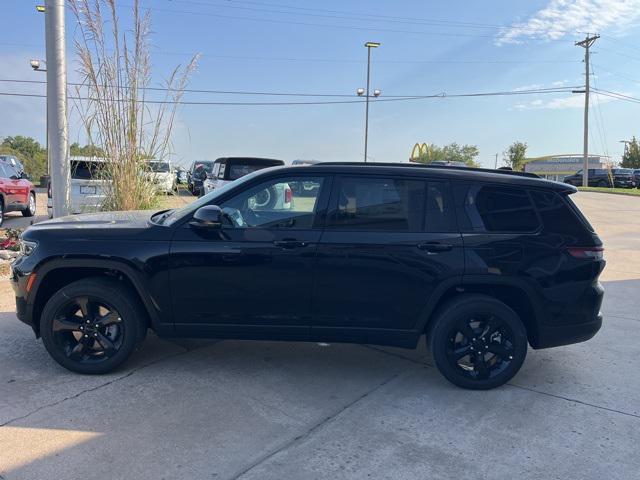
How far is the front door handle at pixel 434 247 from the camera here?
12.4ft

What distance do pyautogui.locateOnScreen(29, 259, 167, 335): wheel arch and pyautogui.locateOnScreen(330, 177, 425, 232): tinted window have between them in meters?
1.54


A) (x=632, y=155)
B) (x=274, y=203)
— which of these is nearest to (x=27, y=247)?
(x=274, y=203)

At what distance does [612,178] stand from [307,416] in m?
44.4

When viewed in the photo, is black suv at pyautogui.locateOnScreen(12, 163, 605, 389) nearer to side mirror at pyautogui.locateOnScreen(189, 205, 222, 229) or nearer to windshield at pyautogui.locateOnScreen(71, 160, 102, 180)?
side mirror at pyautogui.locateOnScreen(189, 205, 222, 229)

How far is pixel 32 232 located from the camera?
12.9ft

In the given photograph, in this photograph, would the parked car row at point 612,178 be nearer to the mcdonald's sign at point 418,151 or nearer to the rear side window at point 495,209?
the mcdonald's sign at point 418,151

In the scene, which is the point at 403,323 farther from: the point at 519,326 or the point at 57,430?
the point at 57,430

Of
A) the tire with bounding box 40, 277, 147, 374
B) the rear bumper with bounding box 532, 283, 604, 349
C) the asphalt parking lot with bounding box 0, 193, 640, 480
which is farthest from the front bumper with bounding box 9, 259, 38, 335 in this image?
the rear bumper with bounding box 532, 283, 604, 349

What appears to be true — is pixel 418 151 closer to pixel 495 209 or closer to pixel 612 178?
pixel 612 178

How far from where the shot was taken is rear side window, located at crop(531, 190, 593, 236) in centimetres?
387

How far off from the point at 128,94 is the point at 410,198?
573cm

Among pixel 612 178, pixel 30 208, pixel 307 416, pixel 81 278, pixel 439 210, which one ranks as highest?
pixel 612 178

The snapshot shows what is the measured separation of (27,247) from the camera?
3932 mm

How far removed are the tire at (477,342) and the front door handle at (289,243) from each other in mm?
1194
